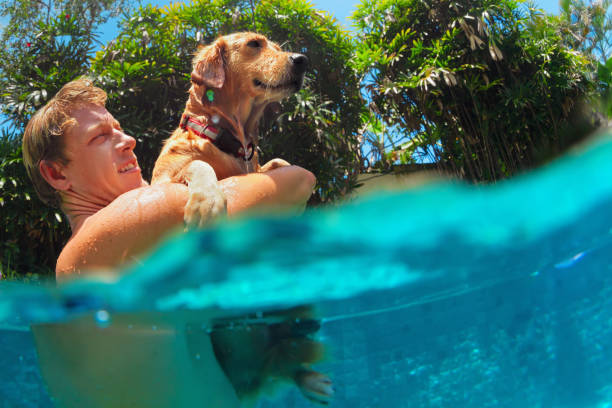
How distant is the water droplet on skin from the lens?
166cm

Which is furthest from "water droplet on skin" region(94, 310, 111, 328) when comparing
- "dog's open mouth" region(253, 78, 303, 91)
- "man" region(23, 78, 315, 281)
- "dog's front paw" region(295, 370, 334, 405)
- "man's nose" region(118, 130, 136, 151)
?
"dog's open mouth" region(253, 78, 303, 91)

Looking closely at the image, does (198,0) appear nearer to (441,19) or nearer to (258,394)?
(441,19)

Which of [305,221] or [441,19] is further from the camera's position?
[441,19]

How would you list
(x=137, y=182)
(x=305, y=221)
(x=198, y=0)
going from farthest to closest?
(x=198, y=0) → (x=137, y=182) → (x=305, y=221)

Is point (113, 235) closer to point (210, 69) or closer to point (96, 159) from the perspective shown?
point (96, 159)

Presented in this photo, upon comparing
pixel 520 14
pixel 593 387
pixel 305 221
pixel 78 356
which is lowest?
pixel 593 387

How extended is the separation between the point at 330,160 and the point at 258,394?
394 centimetres

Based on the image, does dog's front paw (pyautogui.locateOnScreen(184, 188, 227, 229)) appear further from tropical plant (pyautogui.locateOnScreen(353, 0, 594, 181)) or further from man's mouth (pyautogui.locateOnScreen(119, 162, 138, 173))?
tropical plant (pyautogui.locateOnScreen(353, 0, 594, 181))

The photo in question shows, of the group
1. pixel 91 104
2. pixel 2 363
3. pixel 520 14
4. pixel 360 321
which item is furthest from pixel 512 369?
pixel 520 14

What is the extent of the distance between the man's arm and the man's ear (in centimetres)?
38

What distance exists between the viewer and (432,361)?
77.9 inches

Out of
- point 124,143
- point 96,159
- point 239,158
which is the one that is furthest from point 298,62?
point 96,159

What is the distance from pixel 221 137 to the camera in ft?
5.86

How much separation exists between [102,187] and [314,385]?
1023 mm
